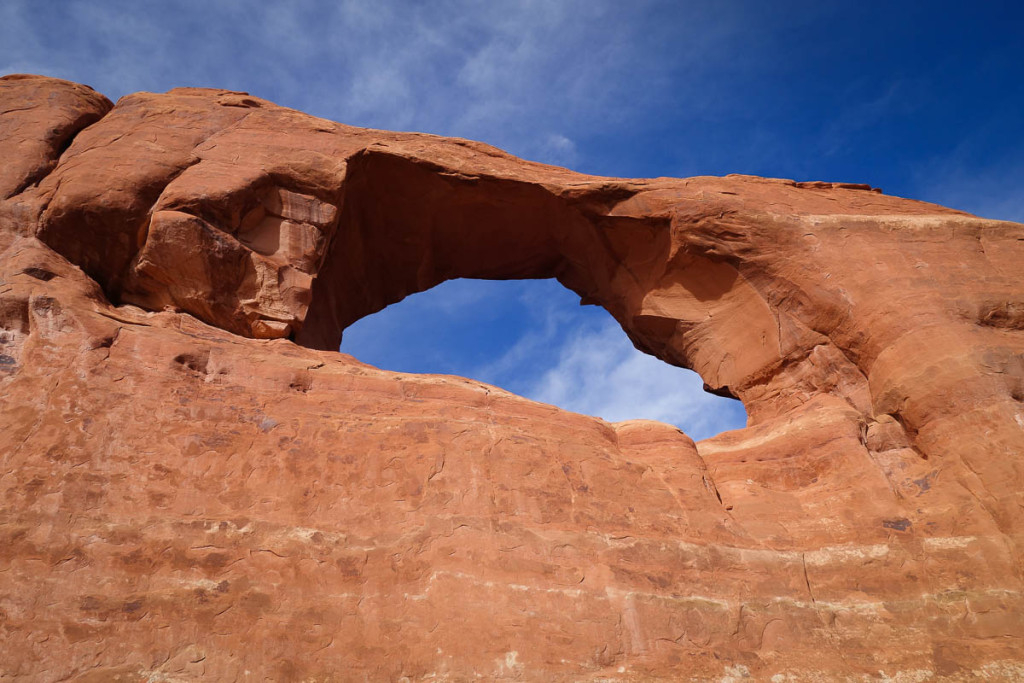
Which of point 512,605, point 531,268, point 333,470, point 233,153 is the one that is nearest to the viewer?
point 512,605

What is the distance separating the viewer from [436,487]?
8258 mm

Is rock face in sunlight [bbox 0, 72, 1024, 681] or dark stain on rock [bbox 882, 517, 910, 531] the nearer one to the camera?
rock face in sunlight [bbox 0, 72, 1024, 681]

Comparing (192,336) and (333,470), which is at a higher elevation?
(192,336)

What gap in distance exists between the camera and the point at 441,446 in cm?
868

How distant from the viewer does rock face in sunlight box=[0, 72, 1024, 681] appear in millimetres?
6934

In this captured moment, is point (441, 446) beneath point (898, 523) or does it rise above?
above

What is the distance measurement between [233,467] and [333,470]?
996 millimetres

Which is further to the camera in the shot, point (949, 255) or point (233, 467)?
point (949, 255)

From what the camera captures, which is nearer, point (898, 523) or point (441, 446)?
point (441, 446)

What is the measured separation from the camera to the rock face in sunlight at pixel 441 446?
22.7ft

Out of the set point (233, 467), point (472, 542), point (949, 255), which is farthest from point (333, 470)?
point (949, 255)

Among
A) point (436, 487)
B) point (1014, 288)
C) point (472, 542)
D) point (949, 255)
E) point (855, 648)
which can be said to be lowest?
point (855, 648)

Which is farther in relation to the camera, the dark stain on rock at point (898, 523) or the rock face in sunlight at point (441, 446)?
the dark stain on rock at point (898, 523)

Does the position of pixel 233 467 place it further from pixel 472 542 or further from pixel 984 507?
pixel 984 507
